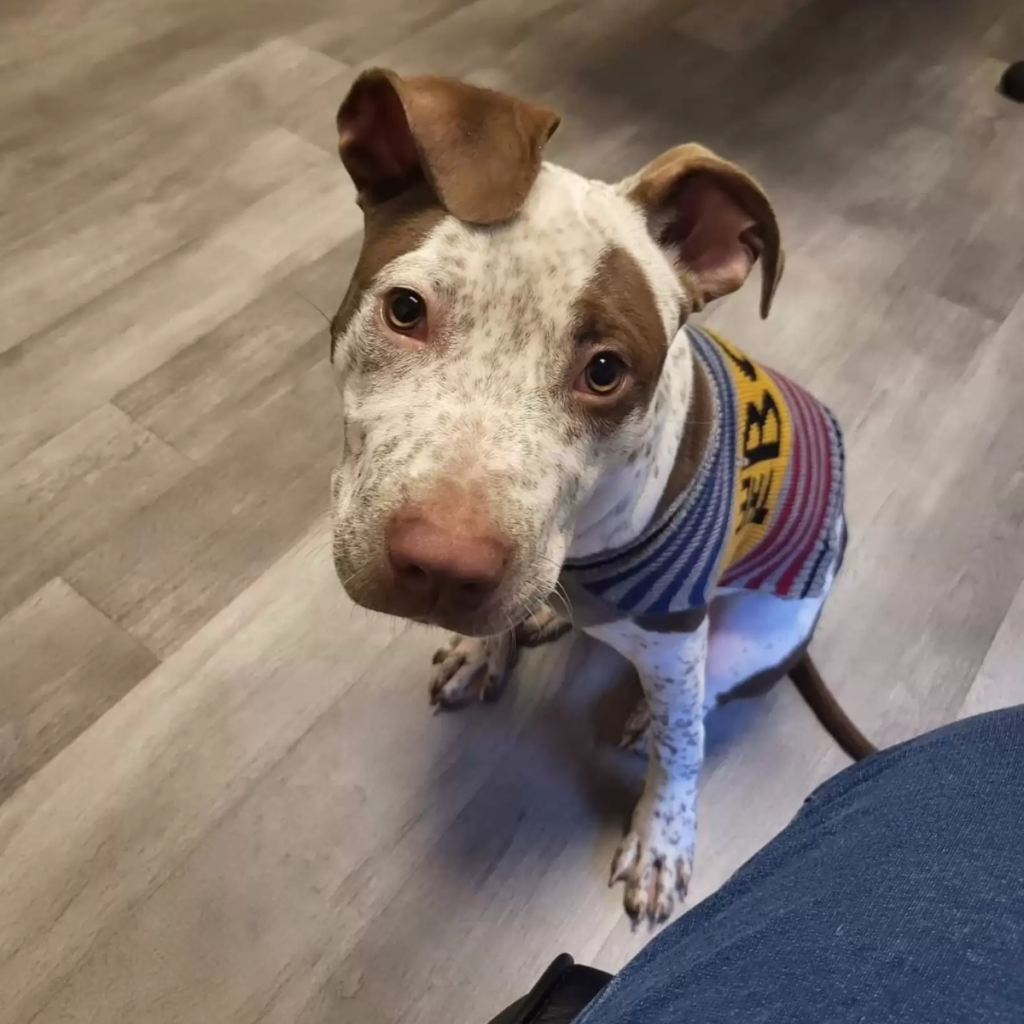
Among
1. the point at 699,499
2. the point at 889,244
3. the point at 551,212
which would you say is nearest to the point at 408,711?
the point at 699,499

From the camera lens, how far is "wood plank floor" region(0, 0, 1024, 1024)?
195cm

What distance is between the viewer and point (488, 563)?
1114 millimetres

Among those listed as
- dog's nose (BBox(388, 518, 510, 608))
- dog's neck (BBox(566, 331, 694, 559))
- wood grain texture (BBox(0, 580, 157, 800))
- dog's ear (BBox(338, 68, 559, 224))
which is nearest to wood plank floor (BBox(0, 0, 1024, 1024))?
wood grain texture (BBox(0, 580, 157, 800))

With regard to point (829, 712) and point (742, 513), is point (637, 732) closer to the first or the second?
point (829, 712)

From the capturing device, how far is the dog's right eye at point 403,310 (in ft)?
4.03

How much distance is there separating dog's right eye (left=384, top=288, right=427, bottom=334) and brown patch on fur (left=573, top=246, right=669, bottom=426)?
0.20 metres

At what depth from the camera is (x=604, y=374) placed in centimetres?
127

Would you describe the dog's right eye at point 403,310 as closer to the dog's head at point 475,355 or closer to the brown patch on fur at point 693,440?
the dog's head at point 475,355

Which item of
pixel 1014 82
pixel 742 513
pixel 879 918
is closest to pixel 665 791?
pixel 742 513

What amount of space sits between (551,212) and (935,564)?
5.54ft

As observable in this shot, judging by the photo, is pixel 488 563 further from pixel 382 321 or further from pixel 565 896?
pixel 565 896

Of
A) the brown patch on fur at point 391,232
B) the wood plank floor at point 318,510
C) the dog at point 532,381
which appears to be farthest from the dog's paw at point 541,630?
the brown patch on fur at point 391,232

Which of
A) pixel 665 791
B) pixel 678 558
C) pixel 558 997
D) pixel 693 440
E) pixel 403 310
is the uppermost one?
pixel 403 310

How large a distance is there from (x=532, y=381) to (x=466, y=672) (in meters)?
1.13
